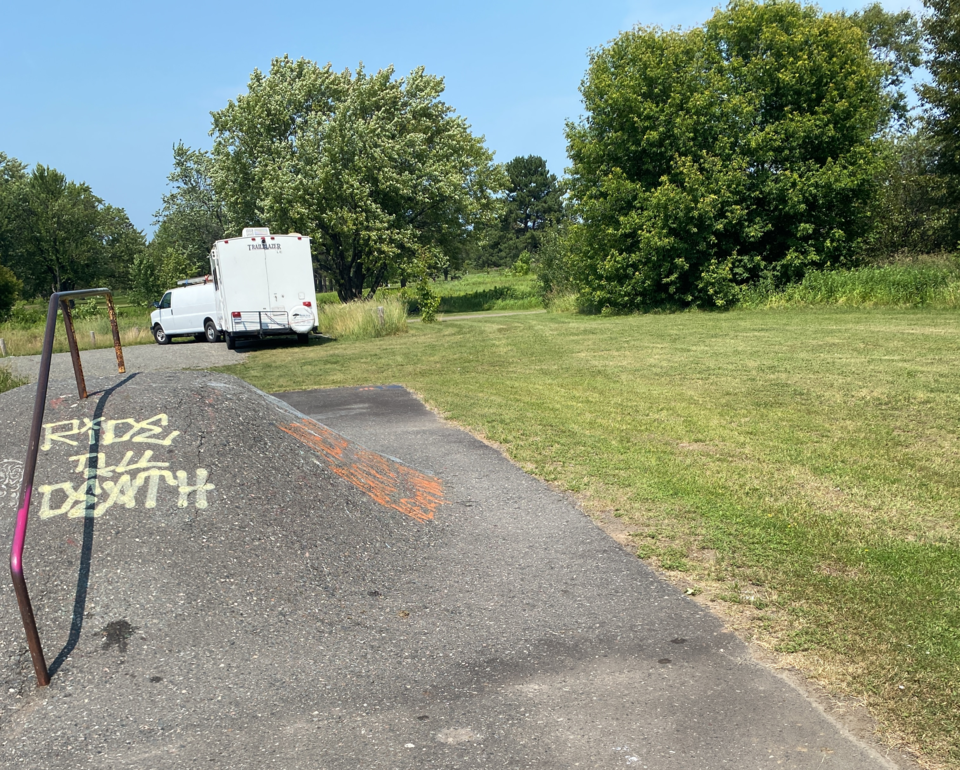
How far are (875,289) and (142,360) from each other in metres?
21.1

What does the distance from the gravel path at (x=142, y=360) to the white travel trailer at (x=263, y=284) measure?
1084 mm

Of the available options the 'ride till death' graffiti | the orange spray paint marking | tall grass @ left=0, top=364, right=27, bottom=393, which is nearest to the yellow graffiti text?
the 'ride till death' graffiti

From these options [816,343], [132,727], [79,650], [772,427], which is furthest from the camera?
[816,343]

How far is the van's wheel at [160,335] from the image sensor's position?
26219 millimetres

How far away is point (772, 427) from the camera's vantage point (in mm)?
8383

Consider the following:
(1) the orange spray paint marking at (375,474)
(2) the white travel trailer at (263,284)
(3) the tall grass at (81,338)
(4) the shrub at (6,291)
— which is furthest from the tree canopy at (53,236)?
(1) the orange spray paint marking at (375,474)

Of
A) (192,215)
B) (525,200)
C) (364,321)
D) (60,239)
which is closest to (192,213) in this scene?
(192,215)

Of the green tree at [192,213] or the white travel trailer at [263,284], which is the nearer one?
the white travel trailer at [263,284]

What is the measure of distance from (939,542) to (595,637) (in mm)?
2595

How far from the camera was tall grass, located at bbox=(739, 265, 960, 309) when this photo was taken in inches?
846

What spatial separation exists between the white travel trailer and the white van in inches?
128

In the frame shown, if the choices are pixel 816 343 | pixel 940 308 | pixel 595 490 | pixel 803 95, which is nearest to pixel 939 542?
pixel 595 490

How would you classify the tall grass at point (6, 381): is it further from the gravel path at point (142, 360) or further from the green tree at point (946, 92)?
the green tree at point (946, 92)

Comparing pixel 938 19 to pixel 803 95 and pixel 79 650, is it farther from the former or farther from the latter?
pixel 79 650
